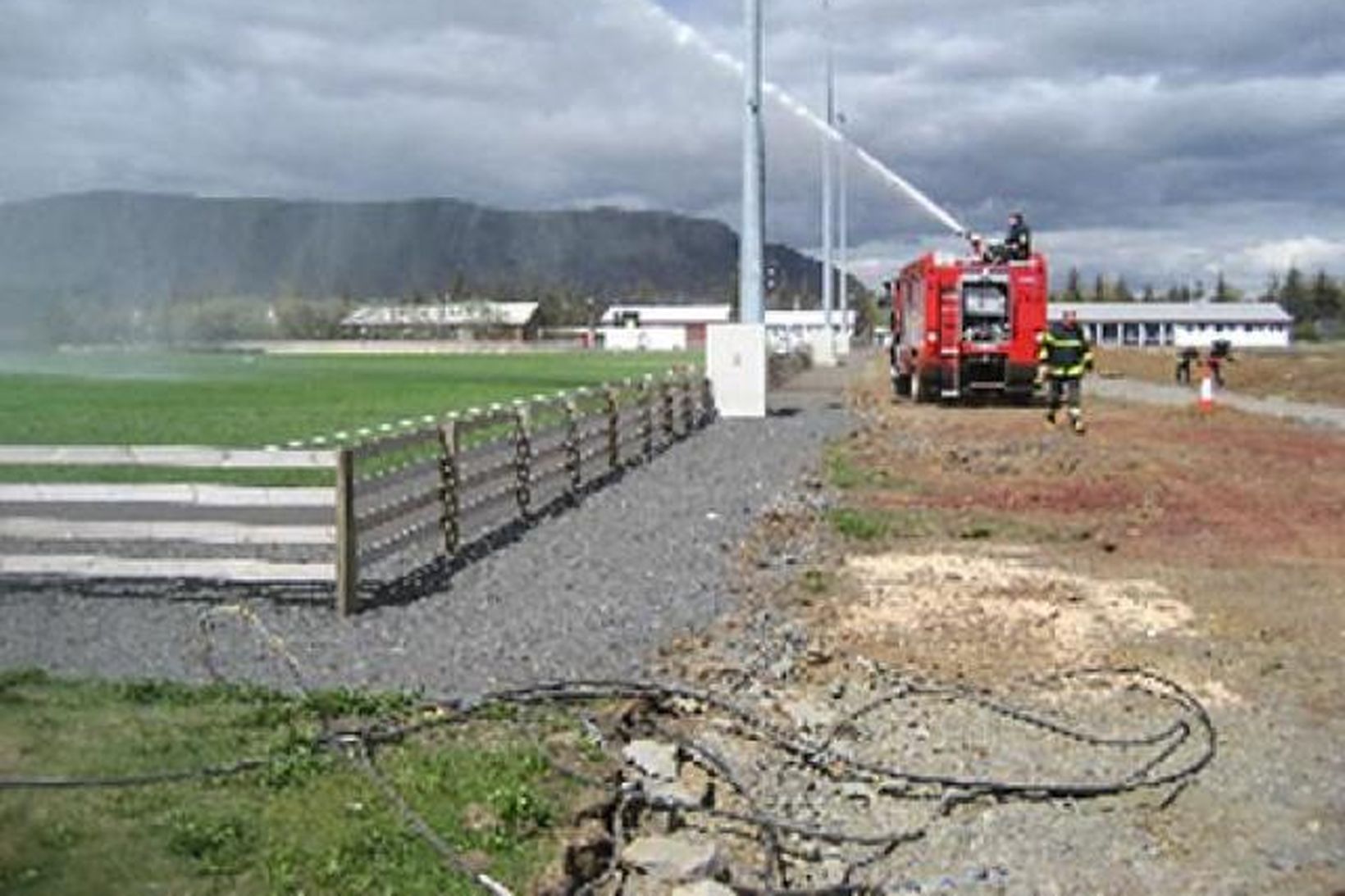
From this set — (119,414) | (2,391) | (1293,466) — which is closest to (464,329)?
(2,391)

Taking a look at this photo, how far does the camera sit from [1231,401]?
147 ft

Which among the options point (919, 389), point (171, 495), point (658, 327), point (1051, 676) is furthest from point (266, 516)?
point (658, 327)

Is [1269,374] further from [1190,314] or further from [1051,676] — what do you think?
[1190,314]

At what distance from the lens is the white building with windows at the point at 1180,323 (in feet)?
486

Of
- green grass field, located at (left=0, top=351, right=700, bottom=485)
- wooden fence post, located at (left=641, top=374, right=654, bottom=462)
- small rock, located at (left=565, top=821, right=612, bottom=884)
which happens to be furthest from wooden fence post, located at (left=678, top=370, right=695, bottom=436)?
small rock, located at (left=565, top=821, right=612, bottom=884)

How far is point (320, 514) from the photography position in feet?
39.6

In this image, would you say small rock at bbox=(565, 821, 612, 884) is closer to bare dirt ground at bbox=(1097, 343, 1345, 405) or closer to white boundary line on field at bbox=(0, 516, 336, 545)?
white boundary line on field at bbox=(0, 516, 336, 545)

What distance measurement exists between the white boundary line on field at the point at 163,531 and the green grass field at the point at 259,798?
306 cm

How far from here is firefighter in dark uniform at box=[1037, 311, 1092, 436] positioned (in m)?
30.1

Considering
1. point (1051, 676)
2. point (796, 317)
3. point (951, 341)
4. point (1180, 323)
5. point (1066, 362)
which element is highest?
point (796, 317)

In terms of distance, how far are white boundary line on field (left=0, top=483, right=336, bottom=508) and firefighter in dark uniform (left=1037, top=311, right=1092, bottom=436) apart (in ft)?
65.7

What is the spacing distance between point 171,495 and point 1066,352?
69.0 ft

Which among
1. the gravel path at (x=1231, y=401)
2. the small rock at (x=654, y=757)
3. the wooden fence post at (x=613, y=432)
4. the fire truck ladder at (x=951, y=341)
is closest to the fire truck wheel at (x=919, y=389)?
the fire truck ladder at (x=951, y=341)

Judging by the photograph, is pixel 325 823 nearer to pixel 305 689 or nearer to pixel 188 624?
pixel 305 689
